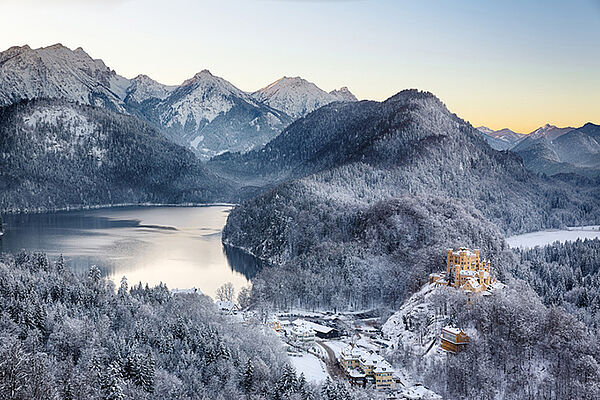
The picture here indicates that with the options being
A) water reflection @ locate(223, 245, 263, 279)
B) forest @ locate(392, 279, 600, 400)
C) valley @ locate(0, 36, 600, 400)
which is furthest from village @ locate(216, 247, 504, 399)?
water reflection @ locate(223, 245, 263, 279)

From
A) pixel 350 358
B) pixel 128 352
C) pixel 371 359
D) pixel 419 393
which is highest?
pixel 128 352

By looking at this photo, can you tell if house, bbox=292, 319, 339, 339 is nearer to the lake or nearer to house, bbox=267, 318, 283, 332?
house, bbox=267, 318, 283, 332

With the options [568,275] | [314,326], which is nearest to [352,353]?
[314,326]

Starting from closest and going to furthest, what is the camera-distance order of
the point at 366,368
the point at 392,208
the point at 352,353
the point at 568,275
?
1. the point at 366,368
2. the point at 352,353
3. the point at 568,275
4. the point at 392,208

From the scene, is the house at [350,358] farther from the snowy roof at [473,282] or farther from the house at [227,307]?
the house at [227,307]

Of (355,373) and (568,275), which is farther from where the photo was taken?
(568,275)

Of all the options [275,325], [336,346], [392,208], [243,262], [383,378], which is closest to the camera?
[383,378]

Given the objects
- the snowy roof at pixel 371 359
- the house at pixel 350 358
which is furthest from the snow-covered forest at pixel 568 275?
the house at pixel 350 358

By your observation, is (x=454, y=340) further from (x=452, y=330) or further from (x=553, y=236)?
(x=553, y=236)

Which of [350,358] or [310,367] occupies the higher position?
[350,358]
